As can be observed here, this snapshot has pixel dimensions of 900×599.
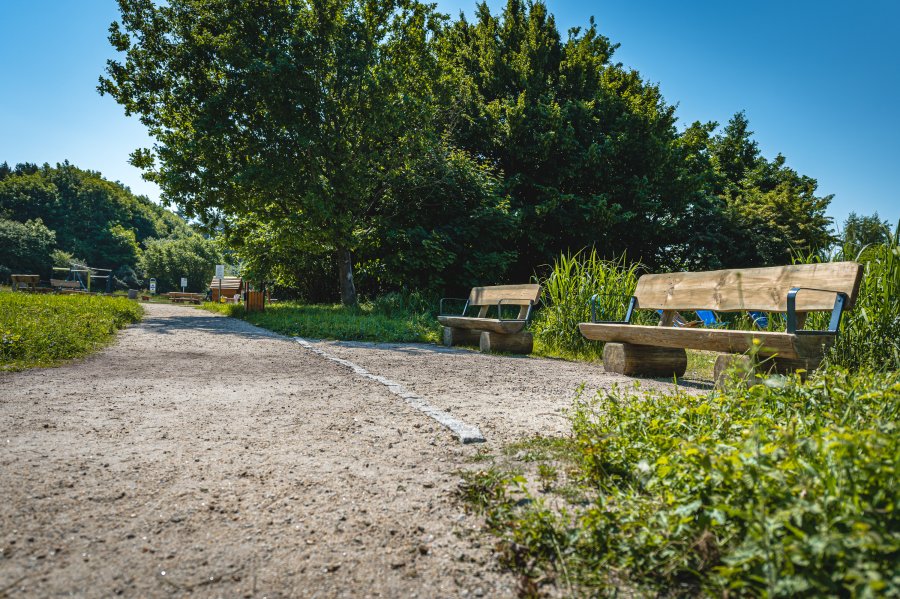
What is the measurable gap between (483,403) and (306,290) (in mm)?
16129

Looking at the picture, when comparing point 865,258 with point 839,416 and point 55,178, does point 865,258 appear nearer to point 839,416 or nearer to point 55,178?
point 839,416

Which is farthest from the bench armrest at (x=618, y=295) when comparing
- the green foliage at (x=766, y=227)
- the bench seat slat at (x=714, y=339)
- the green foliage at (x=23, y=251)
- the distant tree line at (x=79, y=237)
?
the green foliage at (x=23, y=251)

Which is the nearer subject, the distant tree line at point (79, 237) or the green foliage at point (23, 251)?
the green foliage at point (23, 251)

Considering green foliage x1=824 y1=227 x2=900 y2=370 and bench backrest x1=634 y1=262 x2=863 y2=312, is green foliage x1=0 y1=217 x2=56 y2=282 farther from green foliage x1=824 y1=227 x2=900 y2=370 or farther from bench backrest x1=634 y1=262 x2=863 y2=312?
green foliage x1=824 y1=227 x2=900 y2=370

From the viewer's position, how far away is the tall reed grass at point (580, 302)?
7.41 m

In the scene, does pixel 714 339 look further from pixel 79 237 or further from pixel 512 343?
pixel 79 237

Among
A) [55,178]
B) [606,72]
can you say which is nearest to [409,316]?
[606,72]

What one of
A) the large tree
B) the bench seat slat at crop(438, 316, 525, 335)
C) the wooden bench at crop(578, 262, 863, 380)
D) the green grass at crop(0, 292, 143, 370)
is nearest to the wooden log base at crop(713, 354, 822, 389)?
the wooden bench at crop(578, 262, 863, 380)

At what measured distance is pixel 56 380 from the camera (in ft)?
15.8

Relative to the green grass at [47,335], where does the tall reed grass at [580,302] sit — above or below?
above

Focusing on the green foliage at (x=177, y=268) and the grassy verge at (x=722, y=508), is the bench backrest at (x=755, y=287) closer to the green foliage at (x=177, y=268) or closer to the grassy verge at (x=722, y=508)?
the grassy verge at (x=722, y=508)

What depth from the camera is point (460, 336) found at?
9.05 meters

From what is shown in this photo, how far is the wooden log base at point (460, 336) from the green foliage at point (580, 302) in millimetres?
1270

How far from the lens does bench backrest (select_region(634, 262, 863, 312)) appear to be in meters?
3.85
